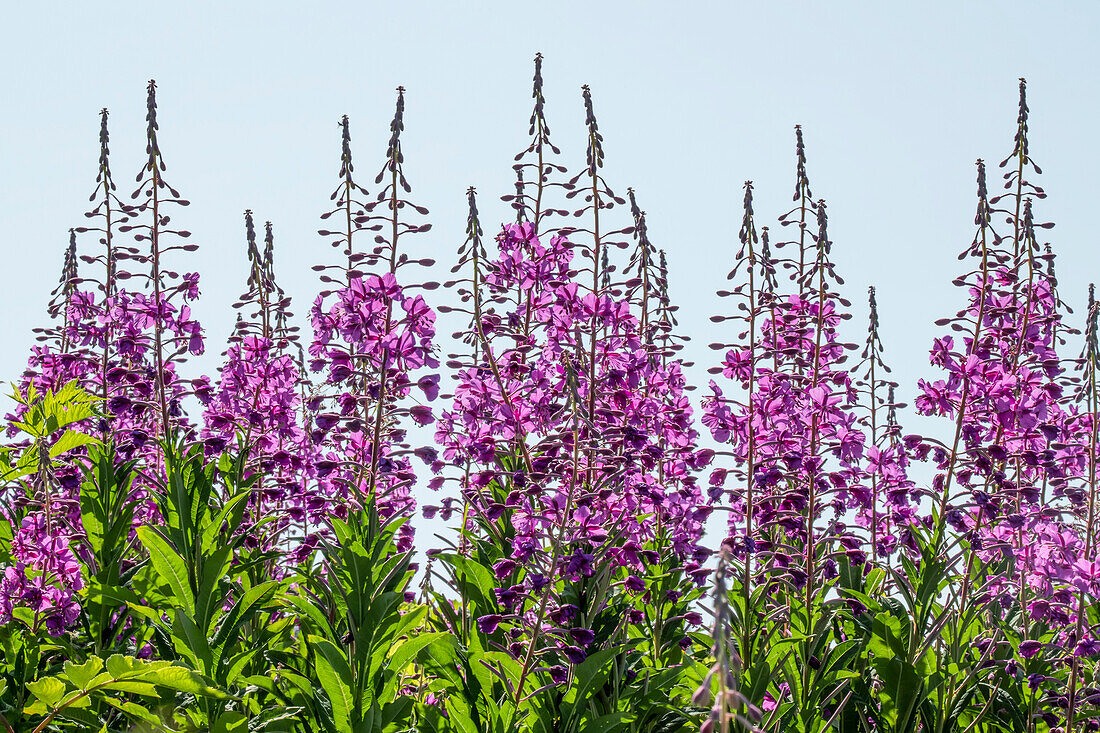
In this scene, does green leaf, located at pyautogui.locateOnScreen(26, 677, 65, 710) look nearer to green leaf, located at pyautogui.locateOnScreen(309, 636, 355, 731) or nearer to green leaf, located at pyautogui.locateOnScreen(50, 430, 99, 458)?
green leaf, located at pyautogui.locateOnScreen(50, 430, 99, 458)

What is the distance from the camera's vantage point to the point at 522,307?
612 centimetres

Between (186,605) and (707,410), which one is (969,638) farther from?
(186,605)

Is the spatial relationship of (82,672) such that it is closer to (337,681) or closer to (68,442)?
(68,442)

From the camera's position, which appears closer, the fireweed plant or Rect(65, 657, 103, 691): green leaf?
Rect(65, 657, 103, 691): green leaf

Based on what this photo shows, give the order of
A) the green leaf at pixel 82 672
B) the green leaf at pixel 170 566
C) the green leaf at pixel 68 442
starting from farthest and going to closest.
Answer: the green leaf at pixel 170 566
the green leaf at pixel 68 442
the green leaf at pixel 82 672

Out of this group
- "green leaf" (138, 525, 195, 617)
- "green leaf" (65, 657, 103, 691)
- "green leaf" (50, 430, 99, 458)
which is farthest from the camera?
"green leaf" (138, 525, 195, 617)

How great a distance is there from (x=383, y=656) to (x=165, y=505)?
1.53m

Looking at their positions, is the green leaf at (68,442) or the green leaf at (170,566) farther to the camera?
the green leaf at (170,566)

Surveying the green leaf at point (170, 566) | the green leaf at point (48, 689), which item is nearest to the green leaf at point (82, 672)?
the green leaf at point (48, 689)

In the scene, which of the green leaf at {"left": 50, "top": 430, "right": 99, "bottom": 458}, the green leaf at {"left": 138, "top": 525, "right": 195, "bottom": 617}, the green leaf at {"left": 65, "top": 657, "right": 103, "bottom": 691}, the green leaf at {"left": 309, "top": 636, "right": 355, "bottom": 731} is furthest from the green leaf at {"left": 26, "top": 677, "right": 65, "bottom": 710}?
the green leaf at {"left": 138, "top": 525, "right": 195, "bottom": 617}

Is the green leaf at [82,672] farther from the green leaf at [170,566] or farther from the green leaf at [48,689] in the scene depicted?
the green leaf at [170,566]

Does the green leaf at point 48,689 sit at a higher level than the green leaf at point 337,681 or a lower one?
higher

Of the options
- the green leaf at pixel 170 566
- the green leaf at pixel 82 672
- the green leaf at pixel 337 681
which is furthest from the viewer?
the green leaf at pixel 170 566

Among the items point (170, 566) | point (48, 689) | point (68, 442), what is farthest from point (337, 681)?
point (48, 689)
